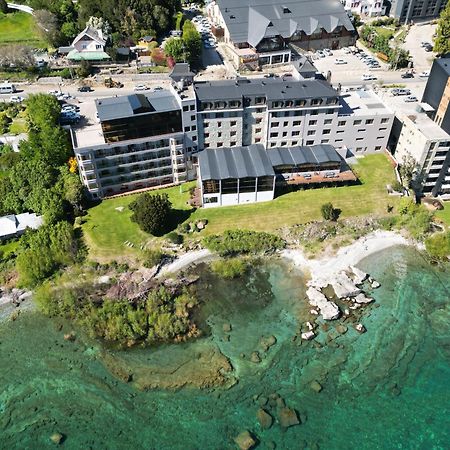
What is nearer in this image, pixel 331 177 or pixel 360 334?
pixel 360 334

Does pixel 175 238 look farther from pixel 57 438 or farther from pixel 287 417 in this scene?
pixel 57 438

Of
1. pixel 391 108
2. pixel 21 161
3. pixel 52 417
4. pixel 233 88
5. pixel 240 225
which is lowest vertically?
pixel 52 417

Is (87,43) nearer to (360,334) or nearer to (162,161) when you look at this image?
(162,161)

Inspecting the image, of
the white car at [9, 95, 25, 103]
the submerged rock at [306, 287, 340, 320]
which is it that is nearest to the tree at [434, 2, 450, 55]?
the submerged rock at [306, 287, 340, 320]

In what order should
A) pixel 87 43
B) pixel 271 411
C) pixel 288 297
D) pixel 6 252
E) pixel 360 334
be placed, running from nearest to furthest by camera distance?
pixel 271 411, pixel 360 334, pixel 288 297, pixel 6 252, pixel 87 43

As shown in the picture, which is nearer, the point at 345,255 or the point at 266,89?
the point at 345,255

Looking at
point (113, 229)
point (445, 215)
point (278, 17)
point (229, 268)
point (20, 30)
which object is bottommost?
point (229, 268)

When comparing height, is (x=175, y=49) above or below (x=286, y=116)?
below

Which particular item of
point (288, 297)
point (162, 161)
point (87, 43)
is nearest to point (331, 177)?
point (288, 297)

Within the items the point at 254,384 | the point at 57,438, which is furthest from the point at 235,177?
the point at 57,438
